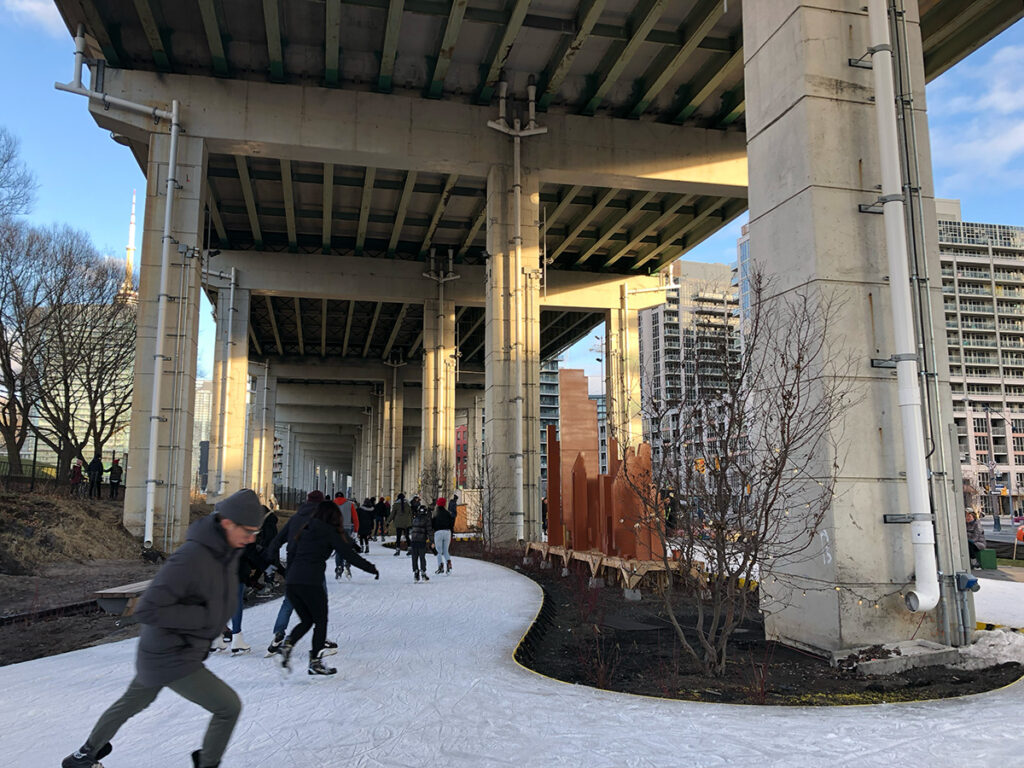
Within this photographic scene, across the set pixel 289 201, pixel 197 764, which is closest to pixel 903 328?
pixel 197 764

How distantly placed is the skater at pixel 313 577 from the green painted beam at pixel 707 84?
17.7m

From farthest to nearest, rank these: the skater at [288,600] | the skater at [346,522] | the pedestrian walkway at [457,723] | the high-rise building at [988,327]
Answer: the high-rise building at [988,327] < the skater at [346,522] < the skater at [288,600] < the pedestrian walkway at [457,723]

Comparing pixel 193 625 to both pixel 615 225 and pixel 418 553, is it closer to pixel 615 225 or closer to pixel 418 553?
pixel 418 553

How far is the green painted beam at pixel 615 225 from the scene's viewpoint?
95.6ft

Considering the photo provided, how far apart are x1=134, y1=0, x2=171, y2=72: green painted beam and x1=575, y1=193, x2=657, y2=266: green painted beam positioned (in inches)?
637

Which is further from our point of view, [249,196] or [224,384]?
[224,384]

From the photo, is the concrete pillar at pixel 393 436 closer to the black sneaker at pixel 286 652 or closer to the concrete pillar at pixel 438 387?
the concrete pillar at pixel 438 387

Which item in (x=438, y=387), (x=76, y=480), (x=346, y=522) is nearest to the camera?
(x=346, y=522)

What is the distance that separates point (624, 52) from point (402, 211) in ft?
39.5

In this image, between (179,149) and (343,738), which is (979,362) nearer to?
(179,149)

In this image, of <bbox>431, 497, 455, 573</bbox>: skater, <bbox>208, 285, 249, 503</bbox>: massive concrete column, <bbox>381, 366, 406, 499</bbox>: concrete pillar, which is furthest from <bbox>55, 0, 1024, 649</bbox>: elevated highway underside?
<bbox>381, 366, 406, 499</bbox>: concrete pillar

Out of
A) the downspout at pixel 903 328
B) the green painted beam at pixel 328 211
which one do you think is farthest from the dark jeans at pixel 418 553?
the green painted beam at pixel 328 211

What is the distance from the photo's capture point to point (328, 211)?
2989 cm

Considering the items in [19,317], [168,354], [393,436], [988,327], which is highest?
[988,327]
